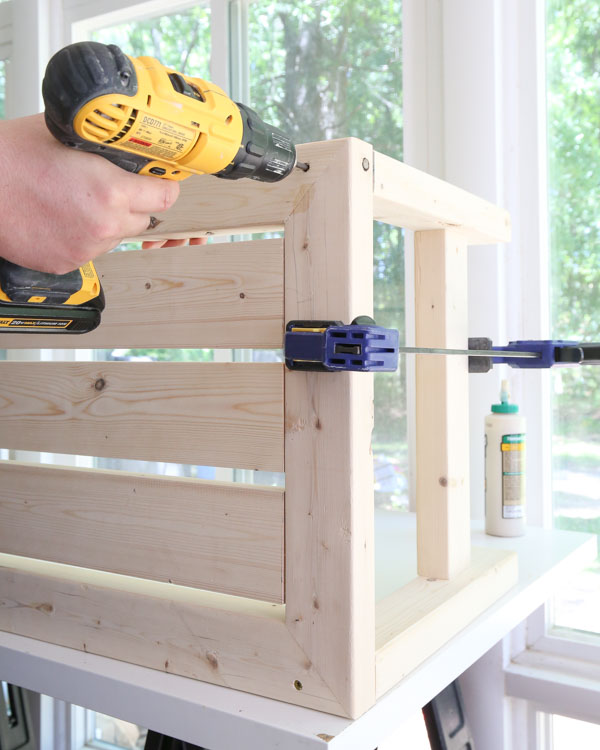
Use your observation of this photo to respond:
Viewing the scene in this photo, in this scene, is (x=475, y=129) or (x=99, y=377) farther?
(x=475, y=129)

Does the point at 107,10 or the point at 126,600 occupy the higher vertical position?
the point at 107,10

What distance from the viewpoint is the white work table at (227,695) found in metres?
0.66

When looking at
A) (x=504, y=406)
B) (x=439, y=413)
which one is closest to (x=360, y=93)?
(x=504, y=406)

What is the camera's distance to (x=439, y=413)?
3.11 feet

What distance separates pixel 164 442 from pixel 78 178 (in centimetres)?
34

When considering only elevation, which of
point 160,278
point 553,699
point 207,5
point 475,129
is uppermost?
point 207,5

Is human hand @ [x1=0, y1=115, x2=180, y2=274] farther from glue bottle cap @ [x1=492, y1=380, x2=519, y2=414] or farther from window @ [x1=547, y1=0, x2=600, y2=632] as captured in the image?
window @ [x1=547, y1=0, x2=600, y2=632]

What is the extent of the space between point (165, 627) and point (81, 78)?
559mm

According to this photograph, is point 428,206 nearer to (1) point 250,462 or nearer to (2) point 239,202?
(2) point 239,202

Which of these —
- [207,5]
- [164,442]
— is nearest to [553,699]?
[164,442]

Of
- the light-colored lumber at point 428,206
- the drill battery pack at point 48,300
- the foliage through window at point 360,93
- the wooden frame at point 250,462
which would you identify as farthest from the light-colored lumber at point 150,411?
the foliage through window at point 360,93

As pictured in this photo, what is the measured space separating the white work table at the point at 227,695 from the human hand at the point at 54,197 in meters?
0.44

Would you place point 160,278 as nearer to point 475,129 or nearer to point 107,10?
point 475,129

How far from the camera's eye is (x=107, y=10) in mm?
1882
